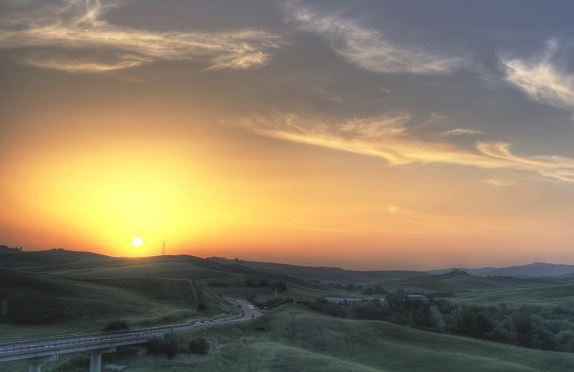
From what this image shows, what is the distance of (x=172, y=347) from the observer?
93.1 m

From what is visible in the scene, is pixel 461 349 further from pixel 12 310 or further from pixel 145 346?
pixel 12 310

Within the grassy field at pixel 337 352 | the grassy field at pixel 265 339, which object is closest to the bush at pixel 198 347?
the grassy field at pixel 265 339

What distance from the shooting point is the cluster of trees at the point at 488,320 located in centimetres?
14312

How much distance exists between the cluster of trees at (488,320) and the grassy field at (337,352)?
2524 cm

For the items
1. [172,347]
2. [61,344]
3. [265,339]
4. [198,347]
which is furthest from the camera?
[265,339]

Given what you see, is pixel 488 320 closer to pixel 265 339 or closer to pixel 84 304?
pixel 265 339

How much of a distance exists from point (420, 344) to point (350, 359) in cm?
2089

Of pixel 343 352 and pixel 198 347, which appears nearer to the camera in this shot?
pixel 198 347

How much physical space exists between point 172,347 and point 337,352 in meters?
35.3

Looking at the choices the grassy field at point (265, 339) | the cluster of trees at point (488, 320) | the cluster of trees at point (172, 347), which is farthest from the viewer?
the cluster of trees at point (488, 320)

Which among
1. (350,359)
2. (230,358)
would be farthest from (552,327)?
(230,358)

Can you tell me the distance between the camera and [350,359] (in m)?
106

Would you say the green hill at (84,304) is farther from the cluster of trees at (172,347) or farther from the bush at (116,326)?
the cluster of trees at (172,347)

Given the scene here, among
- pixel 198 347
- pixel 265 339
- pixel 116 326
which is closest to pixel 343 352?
pixel 265 339
